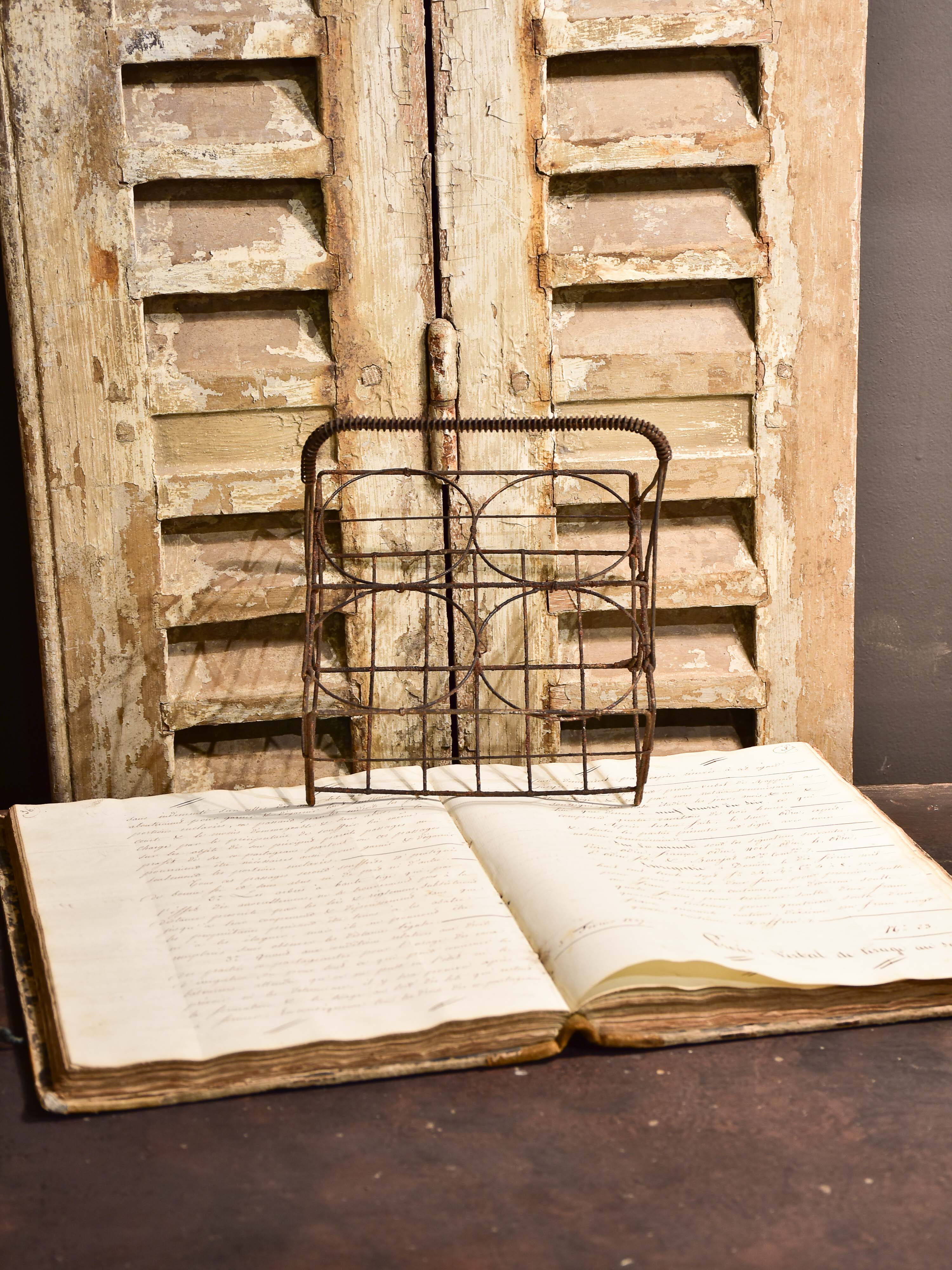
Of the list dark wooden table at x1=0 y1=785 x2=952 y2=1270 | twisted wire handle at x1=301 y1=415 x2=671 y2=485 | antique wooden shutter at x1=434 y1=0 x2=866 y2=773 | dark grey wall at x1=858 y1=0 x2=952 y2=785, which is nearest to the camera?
dark wooden table at x1=0 y1=785 x2=952 y2=1270

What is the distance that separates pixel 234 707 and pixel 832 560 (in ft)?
2.48

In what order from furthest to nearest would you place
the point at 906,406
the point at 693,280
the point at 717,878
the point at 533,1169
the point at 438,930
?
the point at 906,406, the point at 693,280, the point at 717,878, the point at 438,930, the point at 533,1169

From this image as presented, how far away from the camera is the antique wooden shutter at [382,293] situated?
1331 mm

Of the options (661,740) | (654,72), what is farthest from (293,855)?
(654,72)

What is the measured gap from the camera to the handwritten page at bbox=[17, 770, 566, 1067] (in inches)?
34.7

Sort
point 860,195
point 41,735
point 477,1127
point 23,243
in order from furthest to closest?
point 41,735
point 860,195
point 23,243
point 477,1127

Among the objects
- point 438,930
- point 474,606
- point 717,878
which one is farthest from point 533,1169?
point 474,606

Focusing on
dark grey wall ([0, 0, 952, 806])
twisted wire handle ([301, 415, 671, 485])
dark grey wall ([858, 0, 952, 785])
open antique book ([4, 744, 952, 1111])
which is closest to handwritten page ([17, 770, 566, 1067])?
open antique book ([4, 744, 952, 1111])

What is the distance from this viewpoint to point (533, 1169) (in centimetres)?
78

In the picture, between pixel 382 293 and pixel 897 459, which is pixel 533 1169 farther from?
pixel 897 459

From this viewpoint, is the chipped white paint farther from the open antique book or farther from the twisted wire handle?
the open antique book

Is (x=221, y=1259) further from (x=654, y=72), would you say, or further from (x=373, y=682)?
(x=654, y=72)

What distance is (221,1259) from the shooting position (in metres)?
0.71

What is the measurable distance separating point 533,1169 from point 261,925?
341 mm
